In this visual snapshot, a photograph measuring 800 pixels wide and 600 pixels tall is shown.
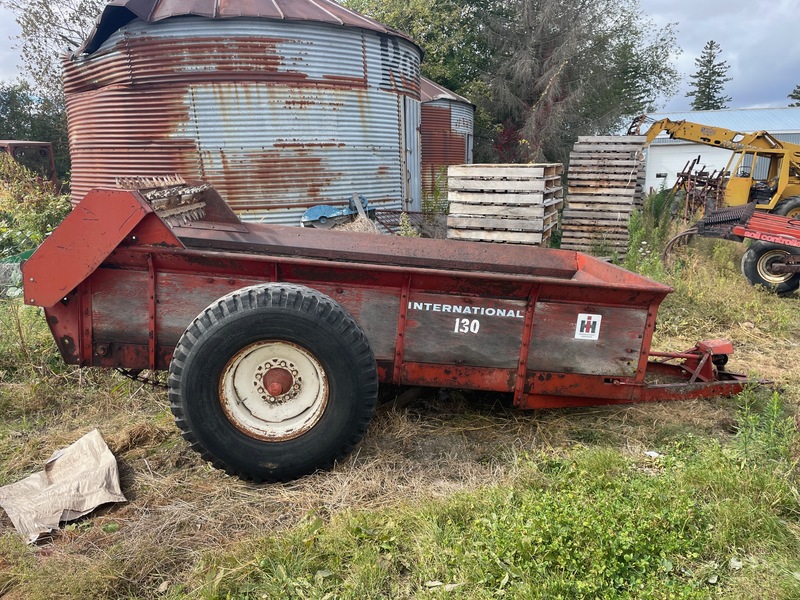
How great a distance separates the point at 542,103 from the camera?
2244 centimetres

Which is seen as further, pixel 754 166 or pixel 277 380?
pixel 754 166

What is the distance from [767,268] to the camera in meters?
9.19

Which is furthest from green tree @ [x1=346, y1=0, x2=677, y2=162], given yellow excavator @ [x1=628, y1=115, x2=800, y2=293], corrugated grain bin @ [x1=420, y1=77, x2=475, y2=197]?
yellow excavator @ [x1=628, y1=115, x2=800, y2=293]

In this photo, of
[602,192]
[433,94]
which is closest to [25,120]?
[433,94]

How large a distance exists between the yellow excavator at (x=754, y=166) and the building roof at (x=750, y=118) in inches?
1081

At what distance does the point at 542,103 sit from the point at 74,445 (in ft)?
72.8

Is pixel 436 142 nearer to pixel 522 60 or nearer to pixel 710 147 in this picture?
pixel 522 60

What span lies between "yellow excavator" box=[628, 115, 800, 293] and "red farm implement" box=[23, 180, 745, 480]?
641 centimetres

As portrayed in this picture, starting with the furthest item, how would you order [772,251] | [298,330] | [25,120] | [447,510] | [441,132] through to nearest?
[25,120] → [441,132] → [772,251] → [298,330] → [447,510]

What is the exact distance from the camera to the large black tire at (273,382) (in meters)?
3.19

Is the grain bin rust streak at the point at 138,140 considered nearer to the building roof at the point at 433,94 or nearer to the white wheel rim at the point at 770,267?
the white wheel rim at the point at 770,267

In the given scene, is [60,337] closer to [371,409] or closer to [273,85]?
[371,409]

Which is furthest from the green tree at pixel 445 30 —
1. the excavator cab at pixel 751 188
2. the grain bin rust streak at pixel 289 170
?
the grain bin rust streak at pixel 289 170

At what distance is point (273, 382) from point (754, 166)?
42.6ft
